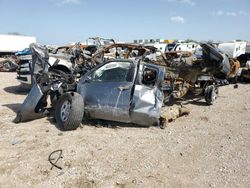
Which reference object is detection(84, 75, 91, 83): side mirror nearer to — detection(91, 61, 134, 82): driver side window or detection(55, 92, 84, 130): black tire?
detection(91, 61, 134, 82): driver side window

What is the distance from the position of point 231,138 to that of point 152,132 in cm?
170

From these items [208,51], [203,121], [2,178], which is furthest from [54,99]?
[208,51]

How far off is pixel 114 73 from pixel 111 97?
62 cm

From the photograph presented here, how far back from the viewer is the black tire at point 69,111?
240 inches

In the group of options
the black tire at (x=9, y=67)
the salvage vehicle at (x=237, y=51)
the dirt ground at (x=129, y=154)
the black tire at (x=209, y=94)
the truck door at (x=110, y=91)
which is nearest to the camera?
the dirt ground at (x=129, y=154)

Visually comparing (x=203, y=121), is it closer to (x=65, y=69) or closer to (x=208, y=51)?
(x=208, y=51)

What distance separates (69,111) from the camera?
6156 mm

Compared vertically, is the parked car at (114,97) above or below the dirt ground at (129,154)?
above

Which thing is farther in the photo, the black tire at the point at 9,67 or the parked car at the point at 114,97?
the black tire at the point at 9,67

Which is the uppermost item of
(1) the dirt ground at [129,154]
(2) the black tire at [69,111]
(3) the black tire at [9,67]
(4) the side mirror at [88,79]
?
(4) the side mirror at [88,79]

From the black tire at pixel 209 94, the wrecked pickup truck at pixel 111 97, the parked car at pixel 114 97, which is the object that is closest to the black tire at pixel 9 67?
the wrecked pickup truck at pixel 111 97

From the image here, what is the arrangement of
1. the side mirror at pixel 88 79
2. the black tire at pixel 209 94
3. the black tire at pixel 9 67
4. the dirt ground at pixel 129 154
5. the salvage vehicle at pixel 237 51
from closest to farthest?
1. the dirt ground at pixel 129 154
2. the side mirror at pixel 88 79
3. the black tire at pixel 209 94
4. the black tire at pixel 9 67
5. the salvage vehicle at pixel 237 51

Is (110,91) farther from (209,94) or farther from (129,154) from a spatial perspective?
(209,94)

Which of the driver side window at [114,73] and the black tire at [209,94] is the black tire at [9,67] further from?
the black tire at [209,94]
